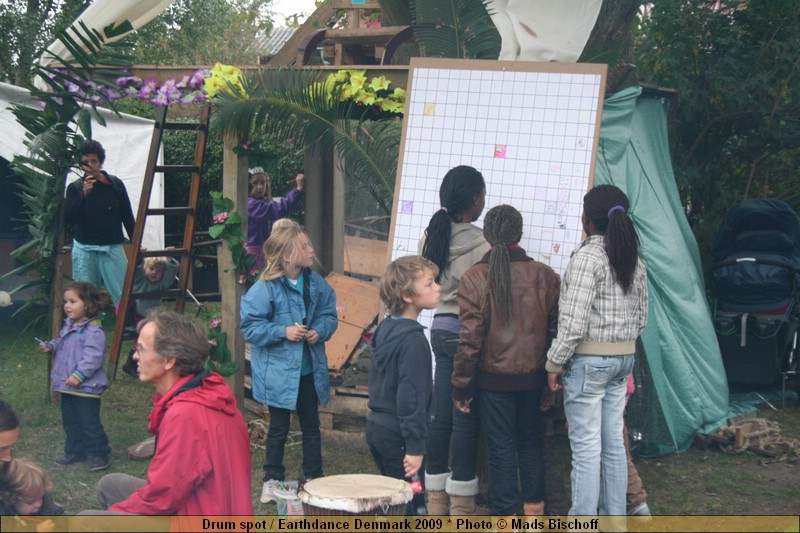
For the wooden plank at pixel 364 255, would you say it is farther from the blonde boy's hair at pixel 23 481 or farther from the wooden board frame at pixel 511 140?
the blonde boy's hair at pixel 23 481

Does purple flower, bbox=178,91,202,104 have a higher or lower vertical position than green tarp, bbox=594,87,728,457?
higher

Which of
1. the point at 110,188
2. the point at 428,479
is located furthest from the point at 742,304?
the point at 110,188

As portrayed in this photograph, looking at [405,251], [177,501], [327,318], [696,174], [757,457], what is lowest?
[757,457]

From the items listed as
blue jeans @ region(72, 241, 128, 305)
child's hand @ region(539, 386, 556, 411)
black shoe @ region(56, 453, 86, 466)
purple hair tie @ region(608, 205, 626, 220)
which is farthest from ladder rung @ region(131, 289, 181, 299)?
purple hair tie @ region(608, 205, 626, 220)

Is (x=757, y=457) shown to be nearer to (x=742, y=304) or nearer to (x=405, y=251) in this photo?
(x=742, y=304)

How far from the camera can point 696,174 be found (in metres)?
7.84

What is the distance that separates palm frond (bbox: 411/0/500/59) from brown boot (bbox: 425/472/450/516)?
2.91 m

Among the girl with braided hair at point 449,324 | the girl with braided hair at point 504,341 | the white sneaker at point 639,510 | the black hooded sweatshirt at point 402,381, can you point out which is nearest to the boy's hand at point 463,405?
the girl with braided hair at point 504,341

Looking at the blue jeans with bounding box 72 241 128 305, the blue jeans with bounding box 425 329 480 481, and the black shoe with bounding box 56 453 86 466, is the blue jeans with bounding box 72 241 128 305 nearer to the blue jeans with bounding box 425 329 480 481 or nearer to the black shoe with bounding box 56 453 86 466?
the black shoe with bounding box 56 453 86 466

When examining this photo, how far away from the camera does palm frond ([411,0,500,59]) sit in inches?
235

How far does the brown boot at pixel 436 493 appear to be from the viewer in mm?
4535

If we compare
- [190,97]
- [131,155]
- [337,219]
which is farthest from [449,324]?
[131,155]

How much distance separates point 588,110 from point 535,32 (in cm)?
71

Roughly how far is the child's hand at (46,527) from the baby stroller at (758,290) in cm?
559
